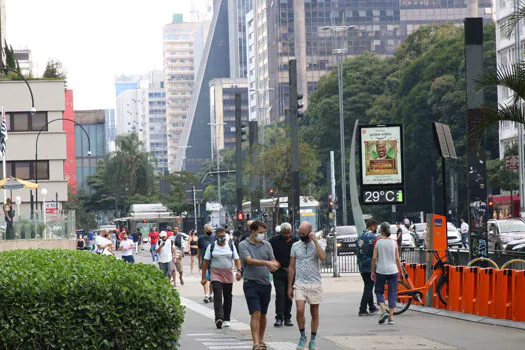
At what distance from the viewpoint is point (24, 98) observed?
71812 millimetres

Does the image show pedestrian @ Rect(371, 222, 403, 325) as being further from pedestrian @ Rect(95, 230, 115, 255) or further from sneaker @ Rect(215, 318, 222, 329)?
pedestrian @ Rect(95, 230, 115, 255)

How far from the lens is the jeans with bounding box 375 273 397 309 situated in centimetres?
1922

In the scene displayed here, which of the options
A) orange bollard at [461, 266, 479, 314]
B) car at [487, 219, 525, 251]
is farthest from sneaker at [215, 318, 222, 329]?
car at [487, 219, 525, 251]

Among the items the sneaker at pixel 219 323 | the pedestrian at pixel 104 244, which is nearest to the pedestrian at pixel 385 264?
the sneaker at pixel 219 323

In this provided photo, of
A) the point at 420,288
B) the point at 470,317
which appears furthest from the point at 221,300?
the point at 470,317

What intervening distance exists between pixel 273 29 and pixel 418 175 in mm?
87713

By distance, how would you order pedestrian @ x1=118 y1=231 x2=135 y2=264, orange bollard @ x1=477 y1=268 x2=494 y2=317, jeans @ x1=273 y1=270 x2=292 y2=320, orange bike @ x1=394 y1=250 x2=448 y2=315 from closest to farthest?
jeans @ x1=273 y1=270 x2=292 y2=320 < orange bollard @ x1=477 y1=268 x2=494 y2=317 < orange bike @ x1=394 y1=250 x2=448 y2=315 < pedestrian @ x1=118 y1=231 x2=135 y2=264

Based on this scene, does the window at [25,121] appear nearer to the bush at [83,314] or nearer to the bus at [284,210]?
the bus at [284,210]

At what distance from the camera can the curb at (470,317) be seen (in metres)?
18.0

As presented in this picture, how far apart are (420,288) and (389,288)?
2.19 metres

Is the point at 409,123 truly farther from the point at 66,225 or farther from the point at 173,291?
the point at 173,291

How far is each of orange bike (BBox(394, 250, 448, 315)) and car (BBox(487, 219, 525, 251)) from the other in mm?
20907

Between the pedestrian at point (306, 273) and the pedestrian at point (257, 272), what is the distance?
0.34 meters

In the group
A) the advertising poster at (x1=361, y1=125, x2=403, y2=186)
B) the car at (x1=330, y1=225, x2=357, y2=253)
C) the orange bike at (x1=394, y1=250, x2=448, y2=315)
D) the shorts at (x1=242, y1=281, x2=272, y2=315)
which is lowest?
the car at (x1=330, y1=225, x2=357, y2=253)
